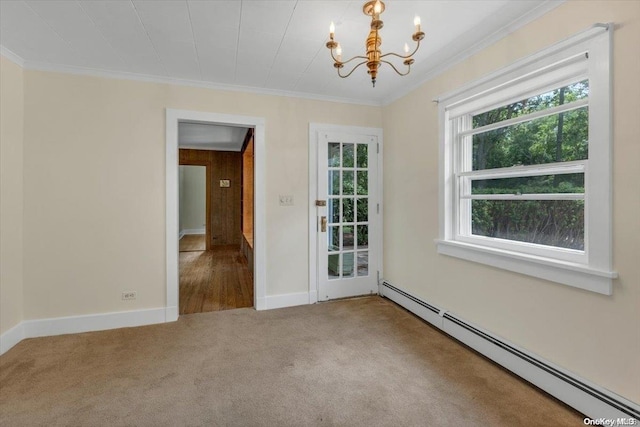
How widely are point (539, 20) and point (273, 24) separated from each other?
177cm

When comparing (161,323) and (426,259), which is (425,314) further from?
(161,323)

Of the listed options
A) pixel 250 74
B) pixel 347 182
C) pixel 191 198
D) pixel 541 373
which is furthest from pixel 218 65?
pixel 191 198

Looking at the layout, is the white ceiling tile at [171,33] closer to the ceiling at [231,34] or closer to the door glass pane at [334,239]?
the ceiling at [231,34]

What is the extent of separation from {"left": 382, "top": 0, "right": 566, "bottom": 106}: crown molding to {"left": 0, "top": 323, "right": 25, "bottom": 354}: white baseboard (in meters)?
4.34

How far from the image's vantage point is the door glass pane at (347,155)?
370 cm

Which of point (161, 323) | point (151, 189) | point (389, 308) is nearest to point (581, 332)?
point (389, 308)

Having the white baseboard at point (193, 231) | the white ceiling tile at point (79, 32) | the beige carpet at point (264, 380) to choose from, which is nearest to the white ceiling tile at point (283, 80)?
the white ceiling tile at point (79, 32)

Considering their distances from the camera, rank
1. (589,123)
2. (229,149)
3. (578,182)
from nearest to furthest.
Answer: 1. (589,123)
2. (578,182)
3. (229,149)

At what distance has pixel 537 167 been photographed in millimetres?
2053

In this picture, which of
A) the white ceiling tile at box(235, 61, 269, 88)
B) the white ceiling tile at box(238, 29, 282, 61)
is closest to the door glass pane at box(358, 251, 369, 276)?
the white ceiling tile at box(235, 61, 269, 88)

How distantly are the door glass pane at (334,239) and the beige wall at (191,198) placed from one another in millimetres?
7897

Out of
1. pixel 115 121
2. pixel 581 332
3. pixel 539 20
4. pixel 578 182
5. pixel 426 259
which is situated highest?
pixel 539 20

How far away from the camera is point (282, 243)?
11.4 feet

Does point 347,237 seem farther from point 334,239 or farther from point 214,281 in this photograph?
point 214,281
